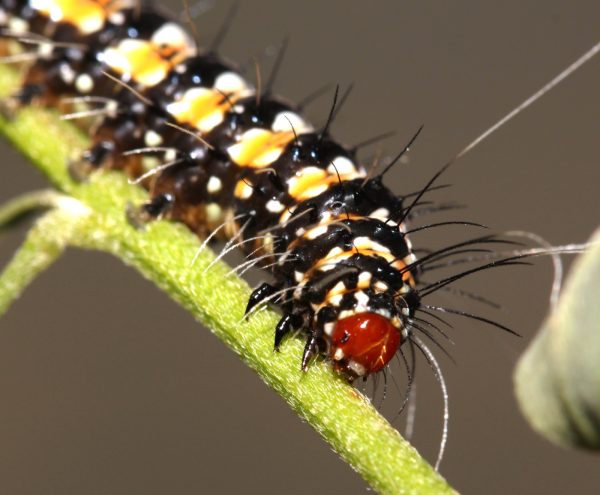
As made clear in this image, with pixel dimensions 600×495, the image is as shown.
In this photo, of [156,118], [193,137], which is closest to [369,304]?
[193,137]

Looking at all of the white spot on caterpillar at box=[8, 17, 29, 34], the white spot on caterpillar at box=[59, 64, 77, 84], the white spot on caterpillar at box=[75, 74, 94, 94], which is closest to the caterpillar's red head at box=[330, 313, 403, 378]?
the white spot on caterpillar at box=[75, 74, 94, 94]

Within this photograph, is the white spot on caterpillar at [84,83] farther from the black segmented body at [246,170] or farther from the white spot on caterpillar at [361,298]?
the white spot on caterpillar at [361,298]

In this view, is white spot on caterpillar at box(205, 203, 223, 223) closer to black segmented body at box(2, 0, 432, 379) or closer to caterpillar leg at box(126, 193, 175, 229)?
black segmented body at box(2, 0, 432, 379)

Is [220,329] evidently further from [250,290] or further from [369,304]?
[369,304]

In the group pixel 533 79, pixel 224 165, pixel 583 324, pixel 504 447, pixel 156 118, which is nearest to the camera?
pixel 583 324

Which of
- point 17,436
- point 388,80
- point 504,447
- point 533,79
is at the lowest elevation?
point 17,436

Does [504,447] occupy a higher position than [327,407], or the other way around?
[327,407]
